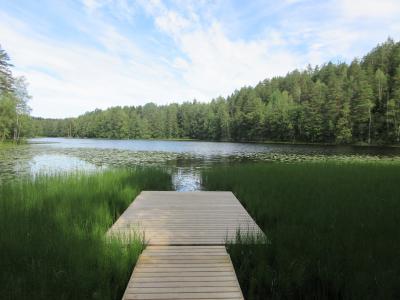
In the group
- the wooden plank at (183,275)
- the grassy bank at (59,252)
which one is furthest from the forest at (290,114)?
the wooden plank at (183,275)

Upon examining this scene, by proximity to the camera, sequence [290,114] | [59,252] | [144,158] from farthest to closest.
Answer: [290,114]
[144,158]
[59,252]

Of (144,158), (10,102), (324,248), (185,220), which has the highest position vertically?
(10,102)

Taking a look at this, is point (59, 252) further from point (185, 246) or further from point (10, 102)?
point (10, 102)

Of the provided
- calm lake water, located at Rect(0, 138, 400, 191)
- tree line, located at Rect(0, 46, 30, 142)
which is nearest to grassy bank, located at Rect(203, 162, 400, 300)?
calm lake water, located at Rect(0, 138, 400, 191)

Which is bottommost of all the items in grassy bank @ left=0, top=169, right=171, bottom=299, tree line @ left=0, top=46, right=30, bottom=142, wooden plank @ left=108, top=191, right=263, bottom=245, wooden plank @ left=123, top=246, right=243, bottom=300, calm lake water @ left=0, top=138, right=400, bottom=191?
calm lake water @ left=0, top=138, right=400, bottom=191

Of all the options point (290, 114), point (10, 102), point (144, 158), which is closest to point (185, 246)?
point (144, 158)

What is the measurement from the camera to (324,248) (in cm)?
408

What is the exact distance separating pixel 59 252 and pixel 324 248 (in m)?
3.78

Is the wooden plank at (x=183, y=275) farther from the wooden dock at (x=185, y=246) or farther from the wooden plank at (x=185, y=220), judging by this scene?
the wooden plank at (x=185, y=220)

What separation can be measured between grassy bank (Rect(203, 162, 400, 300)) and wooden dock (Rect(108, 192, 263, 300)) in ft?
1.14

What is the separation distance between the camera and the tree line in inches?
1449

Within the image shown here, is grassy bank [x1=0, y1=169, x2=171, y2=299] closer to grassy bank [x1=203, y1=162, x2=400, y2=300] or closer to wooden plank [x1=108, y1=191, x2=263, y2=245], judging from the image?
wooden plank [x1=108, y1=191, x2=263, y2=245]

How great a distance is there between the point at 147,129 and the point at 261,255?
107m

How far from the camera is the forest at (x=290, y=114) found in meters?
47.8
